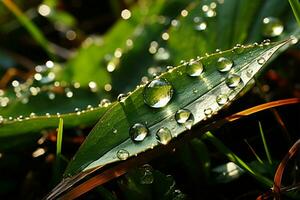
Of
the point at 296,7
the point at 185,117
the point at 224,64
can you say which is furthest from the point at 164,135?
the point at 296,7

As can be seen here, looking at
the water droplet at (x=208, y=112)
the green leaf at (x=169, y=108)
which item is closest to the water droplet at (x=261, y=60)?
the green leaf at (x=169, y=108)

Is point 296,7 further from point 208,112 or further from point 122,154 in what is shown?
point 122,154

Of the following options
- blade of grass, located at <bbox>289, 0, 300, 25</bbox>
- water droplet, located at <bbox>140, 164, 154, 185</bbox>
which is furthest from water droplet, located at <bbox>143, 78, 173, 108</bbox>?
blade of grass, located at <bbox>289, 0, 300, 25</bbox>

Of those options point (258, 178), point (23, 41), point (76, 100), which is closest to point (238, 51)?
point (258, 178)

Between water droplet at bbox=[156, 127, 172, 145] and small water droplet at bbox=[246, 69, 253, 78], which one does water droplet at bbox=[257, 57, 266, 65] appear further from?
water droplet at bbox=[156, 127, 172, 145]

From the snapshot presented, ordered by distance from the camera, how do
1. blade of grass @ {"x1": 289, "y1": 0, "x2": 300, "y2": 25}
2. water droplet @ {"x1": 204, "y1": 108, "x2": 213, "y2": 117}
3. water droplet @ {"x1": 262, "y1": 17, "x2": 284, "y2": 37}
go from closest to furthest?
water droplet @ {"x1": 204, "y1": 108, "x2": 213, "y2": 117} < blade of grass @ {"x1": 289, "y1": 0, "x2": 300, "y2": 25} < water droplet @ {"x1": 262, "y1": 17, "x2": 284, "y2": 37}

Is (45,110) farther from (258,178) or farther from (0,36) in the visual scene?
(0,36)

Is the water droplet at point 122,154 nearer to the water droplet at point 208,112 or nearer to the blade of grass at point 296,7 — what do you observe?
the water droplet at point 208,112
